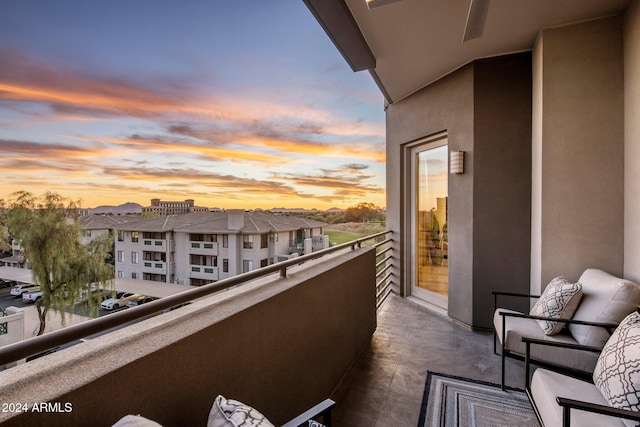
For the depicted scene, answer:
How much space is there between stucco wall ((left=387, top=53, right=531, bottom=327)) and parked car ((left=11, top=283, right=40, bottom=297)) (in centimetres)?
359

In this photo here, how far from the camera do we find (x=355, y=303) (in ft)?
9.01

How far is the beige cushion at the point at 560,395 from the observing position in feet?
4.73

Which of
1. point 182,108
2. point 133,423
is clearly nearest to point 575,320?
point 133,423

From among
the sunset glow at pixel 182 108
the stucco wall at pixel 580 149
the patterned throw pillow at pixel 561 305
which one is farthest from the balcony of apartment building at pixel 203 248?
the stucco wall at pixel 580 149

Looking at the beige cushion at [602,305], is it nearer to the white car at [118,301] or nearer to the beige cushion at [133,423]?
the beige cushion at [133,423]

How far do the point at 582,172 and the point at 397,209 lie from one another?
7.53 ft

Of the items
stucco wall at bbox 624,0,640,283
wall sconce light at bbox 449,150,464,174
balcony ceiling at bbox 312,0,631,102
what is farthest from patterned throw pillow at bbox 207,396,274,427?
wall sconce light at bbox 449,150,464,174

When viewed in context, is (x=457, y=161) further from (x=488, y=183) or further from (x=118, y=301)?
(x=118, y=301)

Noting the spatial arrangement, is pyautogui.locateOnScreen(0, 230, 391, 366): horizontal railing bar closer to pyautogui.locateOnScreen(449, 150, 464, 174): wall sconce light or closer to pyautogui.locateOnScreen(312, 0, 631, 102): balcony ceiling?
pyautogui.locateOnScreen(312, 0, 631, 102): balcony ceiling

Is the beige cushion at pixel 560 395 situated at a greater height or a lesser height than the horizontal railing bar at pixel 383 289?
greater

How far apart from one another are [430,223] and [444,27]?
245cm

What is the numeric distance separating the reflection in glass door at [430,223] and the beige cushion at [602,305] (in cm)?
182

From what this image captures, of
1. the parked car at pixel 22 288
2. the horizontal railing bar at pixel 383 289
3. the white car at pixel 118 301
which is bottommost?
the horizontal railing bar at pixel 383 289

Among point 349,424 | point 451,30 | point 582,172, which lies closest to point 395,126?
point 451,30
